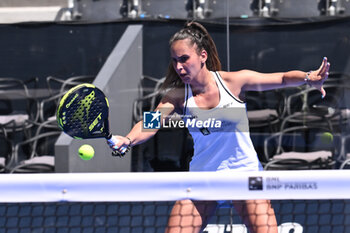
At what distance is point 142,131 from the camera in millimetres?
2369

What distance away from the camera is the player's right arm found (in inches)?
83.1

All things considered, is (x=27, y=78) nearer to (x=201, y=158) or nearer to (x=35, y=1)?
(x=35, y=1)

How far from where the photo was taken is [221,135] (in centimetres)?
234

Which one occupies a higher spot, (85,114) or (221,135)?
(85,114)

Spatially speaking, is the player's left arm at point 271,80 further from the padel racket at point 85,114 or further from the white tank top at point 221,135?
the padel racket at point 85,114

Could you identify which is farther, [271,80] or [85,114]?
[271,80]

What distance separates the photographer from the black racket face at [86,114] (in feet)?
7.00

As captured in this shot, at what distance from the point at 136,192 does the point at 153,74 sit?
5.08 feet

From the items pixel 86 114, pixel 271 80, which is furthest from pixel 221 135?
pixel 86 114

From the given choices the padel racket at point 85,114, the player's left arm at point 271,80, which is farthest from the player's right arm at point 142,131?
the player's left arm at point 271,80

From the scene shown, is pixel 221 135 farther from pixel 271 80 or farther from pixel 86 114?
pixel 86 114

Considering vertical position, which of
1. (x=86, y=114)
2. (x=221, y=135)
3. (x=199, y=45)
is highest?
(x=199, y=45)

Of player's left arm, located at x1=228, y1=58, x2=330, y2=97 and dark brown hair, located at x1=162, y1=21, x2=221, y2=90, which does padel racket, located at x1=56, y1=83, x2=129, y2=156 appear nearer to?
dark brown hair, located at x1=162, y1=21, x2=221, y2=90

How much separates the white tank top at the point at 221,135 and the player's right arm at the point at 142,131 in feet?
0.22
